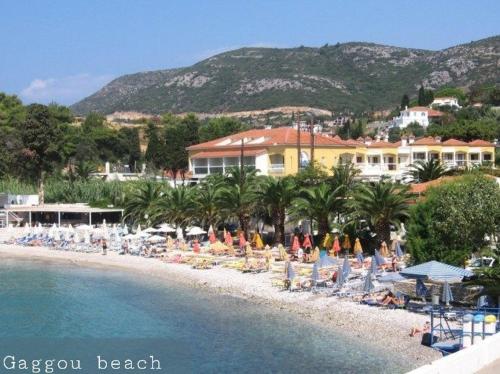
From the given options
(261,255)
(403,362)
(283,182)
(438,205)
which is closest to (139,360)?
(403,362)

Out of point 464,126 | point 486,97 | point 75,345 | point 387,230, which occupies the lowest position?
point 75,345

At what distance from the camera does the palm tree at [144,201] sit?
46.0m

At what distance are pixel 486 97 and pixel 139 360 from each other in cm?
11842

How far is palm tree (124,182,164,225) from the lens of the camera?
46.0m

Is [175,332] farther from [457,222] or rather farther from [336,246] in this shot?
[336,246]

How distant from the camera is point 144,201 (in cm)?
4662

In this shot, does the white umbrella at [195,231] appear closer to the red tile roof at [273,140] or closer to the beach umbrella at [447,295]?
the red tile roof at [273,140]


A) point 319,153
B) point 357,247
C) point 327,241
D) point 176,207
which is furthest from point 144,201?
point 357,247

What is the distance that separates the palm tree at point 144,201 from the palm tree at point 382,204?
16.9 m

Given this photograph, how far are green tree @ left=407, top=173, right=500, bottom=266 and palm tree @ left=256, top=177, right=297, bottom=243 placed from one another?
11.6 meters

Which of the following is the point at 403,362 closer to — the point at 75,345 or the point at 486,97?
the point at 75,345

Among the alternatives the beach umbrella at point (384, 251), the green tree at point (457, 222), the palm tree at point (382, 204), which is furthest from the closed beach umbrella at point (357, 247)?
the green tree at point (457, 222)

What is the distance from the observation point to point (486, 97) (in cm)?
12675

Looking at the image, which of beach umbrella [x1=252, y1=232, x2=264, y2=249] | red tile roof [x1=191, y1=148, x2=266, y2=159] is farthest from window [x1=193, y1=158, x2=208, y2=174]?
beach umbrella [x1=252, y1=232, x2=264, y2=249]
